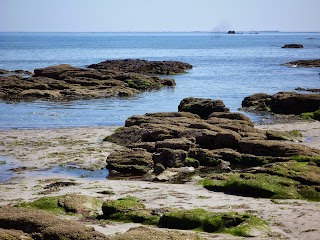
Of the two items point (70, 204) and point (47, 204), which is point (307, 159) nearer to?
point (70, 204)

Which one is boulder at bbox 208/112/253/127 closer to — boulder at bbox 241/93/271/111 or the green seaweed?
boulder at bbox 241/93/271/111

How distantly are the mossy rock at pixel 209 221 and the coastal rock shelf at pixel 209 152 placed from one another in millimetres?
3632

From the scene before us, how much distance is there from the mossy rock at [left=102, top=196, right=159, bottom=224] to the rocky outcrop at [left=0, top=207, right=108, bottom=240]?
122 inches

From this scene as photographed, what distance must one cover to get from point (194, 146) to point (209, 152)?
118 centimetres

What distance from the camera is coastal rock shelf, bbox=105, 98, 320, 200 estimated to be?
20.4 metres

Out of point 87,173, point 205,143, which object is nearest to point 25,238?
point 87,173

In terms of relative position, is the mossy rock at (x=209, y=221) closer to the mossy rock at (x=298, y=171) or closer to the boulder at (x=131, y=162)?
the mossy rock at (x=298, y=171)

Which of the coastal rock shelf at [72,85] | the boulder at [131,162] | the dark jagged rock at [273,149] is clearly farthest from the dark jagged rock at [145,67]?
the boulder at [131,162]

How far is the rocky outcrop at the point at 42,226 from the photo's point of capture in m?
11.8

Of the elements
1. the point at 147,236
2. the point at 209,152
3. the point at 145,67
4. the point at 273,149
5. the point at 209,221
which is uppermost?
the point at 147,236

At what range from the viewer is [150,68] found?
87.4 metres

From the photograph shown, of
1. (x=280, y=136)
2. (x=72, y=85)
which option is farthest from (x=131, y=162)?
(x=72, y=85)

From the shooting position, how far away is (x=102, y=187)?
19.9 m

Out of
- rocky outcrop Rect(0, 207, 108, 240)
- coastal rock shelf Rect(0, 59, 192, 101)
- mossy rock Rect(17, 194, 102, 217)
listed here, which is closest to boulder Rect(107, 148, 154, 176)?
mossy rock Rect(17, 194, 102, 217)
